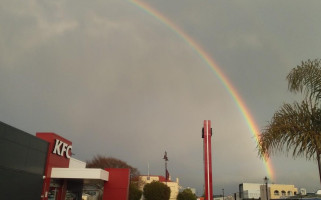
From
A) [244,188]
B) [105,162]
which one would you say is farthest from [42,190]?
[244,188]

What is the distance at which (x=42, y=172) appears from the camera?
25.2 m

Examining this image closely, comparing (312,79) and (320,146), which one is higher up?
(312,79)

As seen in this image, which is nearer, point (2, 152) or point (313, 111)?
point (313, 111)

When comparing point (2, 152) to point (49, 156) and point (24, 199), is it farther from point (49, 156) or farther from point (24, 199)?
point (49, 156)

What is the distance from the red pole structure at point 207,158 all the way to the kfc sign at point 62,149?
16.3 meters

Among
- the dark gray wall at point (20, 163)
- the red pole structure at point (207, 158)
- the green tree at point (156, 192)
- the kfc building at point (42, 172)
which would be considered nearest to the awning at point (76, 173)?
the kfc building at point (42, 172)

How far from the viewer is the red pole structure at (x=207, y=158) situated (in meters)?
15.2

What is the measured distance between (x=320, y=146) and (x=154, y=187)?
71620 mm

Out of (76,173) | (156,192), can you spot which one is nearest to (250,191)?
(156,192)

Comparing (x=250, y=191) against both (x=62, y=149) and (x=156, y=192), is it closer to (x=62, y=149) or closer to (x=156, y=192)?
(x=156, y=192)

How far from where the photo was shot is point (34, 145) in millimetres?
23844

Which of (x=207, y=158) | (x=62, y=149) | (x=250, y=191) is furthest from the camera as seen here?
(x=250, y=191)

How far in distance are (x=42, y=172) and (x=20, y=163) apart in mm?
3703

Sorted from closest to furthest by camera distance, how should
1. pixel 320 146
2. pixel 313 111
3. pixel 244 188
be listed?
1. pixel 320 146
2. pixel 313 111
3. pixel 244 188
